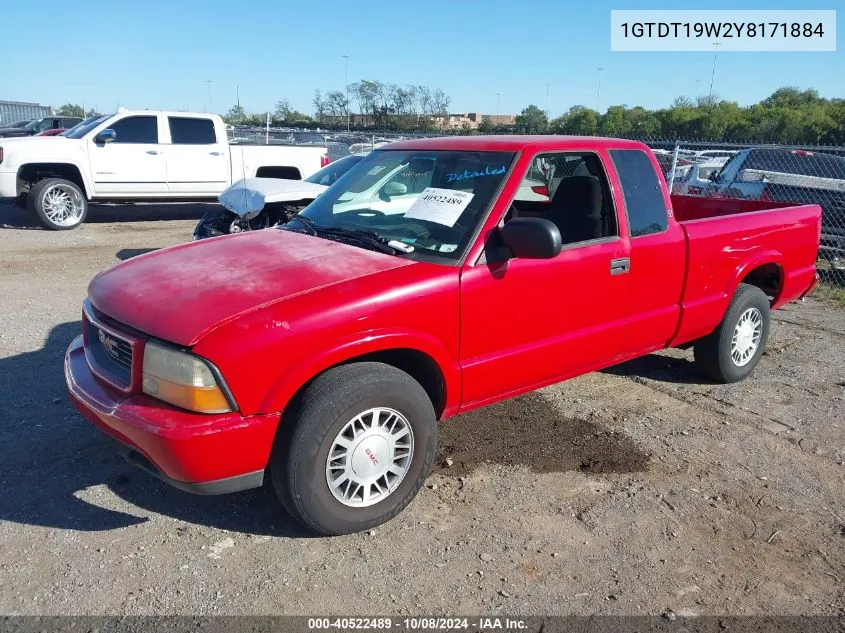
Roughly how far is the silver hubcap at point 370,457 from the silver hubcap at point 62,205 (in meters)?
10.3

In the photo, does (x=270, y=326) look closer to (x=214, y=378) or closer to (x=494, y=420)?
(x=214, y=378)

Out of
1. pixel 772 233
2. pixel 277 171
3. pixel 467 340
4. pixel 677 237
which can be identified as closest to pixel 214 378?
pixel 467 340

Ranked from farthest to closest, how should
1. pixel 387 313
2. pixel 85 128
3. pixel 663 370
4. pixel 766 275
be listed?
pixel 85 128, pixel 663 370, pixel 766 275, pixel 387 313

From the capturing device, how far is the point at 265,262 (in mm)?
3443

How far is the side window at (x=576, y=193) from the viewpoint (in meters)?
4.12

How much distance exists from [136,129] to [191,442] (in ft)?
36.0

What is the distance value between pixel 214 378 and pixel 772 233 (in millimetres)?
4209

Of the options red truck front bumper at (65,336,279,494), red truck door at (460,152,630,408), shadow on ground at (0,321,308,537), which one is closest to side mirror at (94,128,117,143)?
shadow on ground at (0,321,308,537)

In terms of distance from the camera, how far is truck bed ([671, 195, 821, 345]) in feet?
15.2

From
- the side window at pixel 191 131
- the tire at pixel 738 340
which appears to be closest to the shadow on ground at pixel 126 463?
the tire at pixel 738 340

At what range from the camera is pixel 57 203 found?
11516mm

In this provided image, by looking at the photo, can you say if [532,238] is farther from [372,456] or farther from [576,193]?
[372,456]

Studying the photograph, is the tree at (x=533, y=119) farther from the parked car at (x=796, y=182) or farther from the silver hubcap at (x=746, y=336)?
the silver hubcap at (x=746, y=336)

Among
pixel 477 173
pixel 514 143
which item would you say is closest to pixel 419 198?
pixel 477 173
